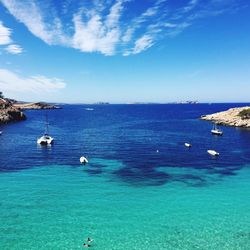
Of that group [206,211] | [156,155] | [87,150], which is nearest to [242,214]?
[206,211]

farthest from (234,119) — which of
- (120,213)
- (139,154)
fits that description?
(120,213)

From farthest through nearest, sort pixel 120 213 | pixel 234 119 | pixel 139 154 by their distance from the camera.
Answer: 1. pixel 234 119
2. pixel 139 154
3. pixel 120 213

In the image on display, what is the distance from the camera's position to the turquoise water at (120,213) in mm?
39469

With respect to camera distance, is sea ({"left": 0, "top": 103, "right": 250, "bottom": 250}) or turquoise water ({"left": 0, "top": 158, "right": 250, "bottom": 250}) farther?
sea ({"left": 0, "top": 103, "right": 250, "bottom": 250})

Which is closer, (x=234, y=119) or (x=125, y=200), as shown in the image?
(x=125, y=200)

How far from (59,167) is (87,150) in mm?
22587

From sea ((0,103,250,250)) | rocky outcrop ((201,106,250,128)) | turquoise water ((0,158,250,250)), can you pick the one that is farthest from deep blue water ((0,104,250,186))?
rocky outcrop ((201,106,250,128))

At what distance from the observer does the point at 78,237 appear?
132ft

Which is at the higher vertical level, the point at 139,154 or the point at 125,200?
the point at 139,154

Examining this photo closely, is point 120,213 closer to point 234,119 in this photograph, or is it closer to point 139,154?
point 139,154

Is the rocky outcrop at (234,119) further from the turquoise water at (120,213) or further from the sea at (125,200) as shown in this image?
the turquoise water at (120,213)

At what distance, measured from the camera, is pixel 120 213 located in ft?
156

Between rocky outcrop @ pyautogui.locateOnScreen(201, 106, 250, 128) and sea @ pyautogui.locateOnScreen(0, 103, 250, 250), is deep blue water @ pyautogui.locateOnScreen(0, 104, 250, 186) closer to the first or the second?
sea @ pyautogui.locateOnScreen(0, 103, 250, 250)

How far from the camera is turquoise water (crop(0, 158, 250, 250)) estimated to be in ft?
129
